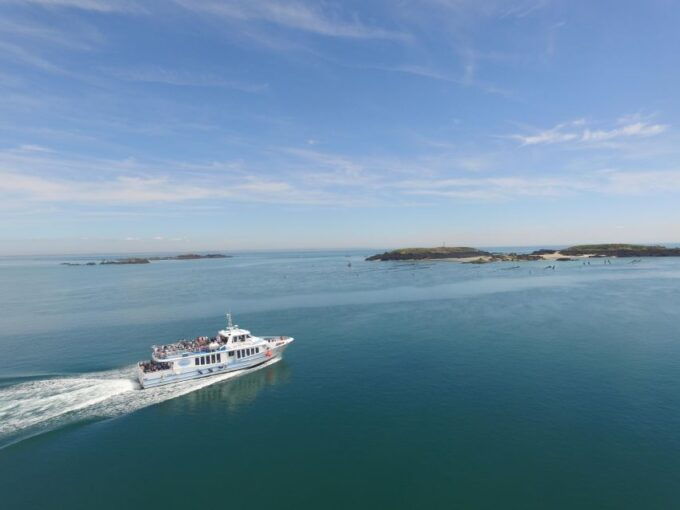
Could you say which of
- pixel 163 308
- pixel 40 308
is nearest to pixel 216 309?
pixel 163 308

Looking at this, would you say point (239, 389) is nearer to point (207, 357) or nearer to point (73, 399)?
point (207, 357)

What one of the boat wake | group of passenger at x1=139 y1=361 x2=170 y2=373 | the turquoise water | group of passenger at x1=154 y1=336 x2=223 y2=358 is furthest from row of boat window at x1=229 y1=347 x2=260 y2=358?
group of passenger at x1=139 y1=361 x2=170 y2=373

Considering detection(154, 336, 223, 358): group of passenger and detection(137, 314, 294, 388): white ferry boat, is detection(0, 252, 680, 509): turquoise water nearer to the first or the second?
detection(137, 314, 294, 388): white ferry boat

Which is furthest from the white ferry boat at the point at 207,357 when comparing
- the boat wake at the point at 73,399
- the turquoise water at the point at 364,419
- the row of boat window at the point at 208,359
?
the turquoise water at the point at 364,419

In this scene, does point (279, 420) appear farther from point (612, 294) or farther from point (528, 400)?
point (612, 294)

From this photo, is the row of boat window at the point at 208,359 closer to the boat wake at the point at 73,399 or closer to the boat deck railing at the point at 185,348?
the boat deck railing at the point at 185,348
